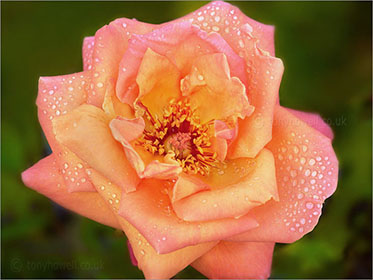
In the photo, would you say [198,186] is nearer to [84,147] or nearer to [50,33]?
[84,147]

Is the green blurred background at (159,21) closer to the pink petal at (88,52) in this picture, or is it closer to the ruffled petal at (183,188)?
the ruffled petal at (183,188)

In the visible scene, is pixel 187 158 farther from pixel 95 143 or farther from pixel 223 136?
pixel 95 143

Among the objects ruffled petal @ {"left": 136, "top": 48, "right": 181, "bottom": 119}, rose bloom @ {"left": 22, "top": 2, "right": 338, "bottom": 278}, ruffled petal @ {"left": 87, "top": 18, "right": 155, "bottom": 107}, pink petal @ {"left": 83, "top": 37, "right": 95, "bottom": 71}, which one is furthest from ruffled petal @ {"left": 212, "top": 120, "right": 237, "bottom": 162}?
pink petal @ {"left": 83, "top": 37, "right": 95, "bottom": 71}

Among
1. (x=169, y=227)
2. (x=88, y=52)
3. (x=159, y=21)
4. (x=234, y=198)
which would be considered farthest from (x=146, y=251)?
(x=159, y=21)

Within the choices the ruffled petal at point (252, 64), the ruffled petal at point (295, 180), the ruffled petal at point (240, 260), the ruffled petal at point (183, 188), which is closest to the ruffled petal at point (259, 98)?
the ruffled petal at point (252, 64)

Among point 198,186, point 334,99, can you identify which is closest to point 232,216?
point 198,186
